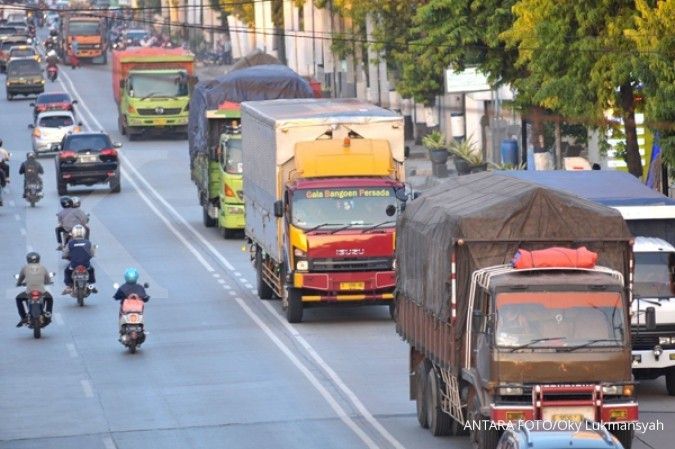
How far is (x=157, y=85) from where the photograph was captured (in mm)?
68125

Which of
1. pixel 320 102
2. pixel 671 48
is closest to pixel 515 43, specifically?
pixel 320 102

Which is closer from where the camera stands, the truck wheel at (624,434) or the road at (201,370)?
the truck wheel at (624,434)

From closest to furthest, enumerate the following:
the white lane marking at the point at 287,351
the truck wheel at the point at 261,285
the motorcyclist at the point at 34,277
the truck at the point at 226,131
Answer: the white lane marking at the point at 287,351, the motorcyclist at the point at 34,277, the truck wheel at the point at 261,285, the truck at the point at 226,131

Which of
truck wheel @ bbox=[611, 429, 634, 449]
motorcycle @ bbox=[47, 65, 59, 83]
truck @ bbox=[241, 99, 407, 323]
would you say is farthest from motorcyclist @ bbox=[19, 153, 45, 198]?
motorcycle @ bbox=[47, 65, 59, 83]

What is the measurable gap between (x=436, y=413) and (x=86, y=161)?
108ft

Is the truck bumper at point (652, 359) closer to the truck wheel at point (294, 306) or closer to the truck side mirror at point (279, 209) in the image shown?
the truck wheel at point (294, 306)

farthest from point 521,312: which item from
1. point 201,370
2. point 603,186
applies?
point 603,186

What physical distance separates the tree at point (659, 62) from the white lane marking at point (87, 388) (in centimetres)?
1056

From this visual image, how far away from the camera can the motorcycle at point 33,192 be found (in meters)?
51.3

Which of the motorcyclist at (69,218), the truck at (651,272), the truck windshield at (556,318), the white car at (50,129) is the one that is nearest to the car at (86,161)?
the white car at (50,129)

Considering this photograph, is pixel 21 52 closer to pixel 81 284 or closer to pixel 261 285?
pixel 81 284

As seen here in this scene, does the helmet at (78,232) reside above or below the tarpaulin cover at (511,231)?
below

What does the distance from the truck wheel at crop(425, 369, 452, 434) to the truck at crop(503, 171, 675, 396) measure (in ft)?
8.50

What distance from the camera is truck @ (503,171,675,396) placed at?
24.2 metres
